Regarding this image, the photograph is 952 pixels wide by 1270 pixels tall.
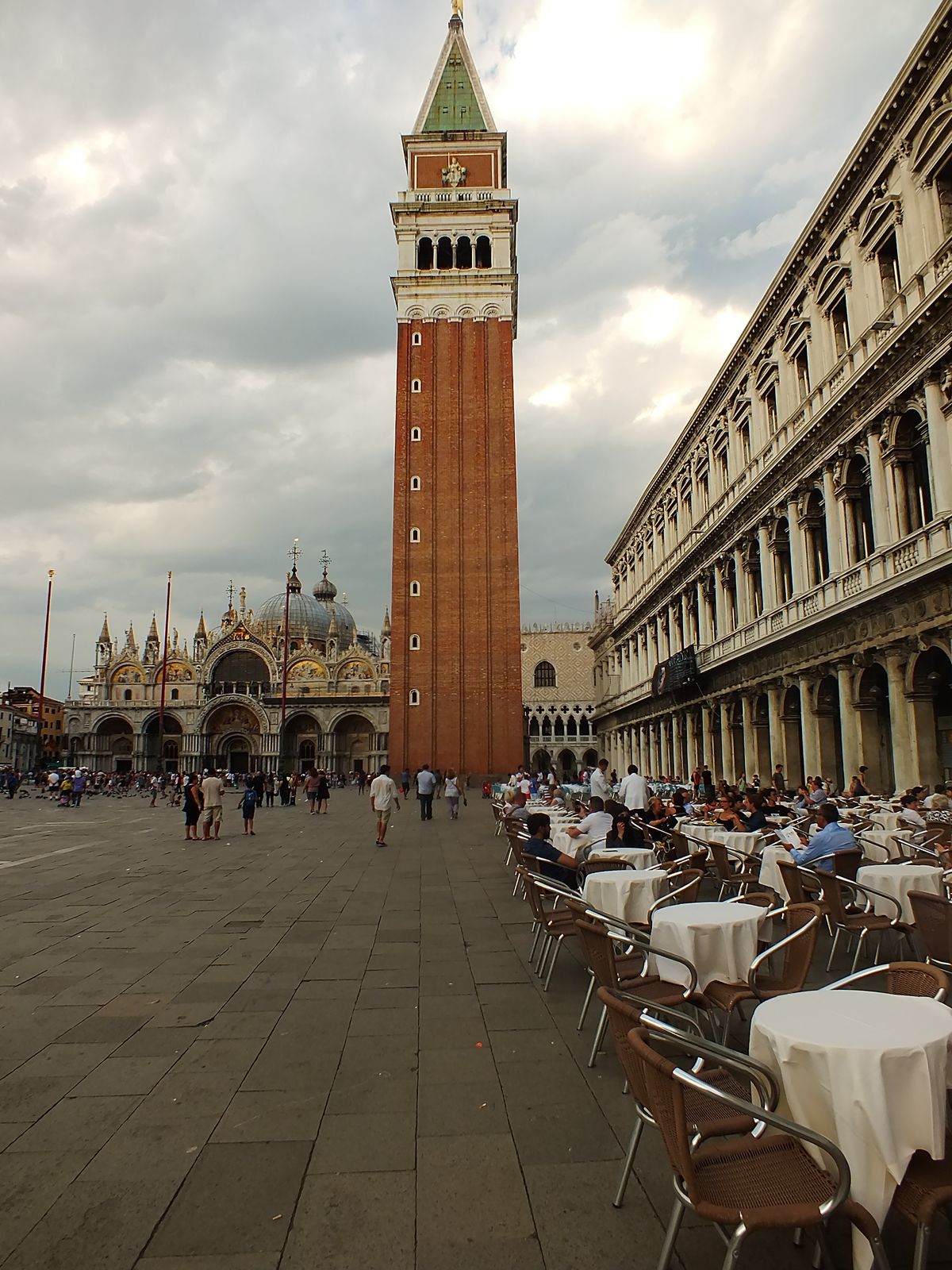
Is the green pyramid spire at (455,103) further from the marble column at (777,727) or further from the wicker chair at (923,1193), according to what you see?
the wicker chair at (923,1193)

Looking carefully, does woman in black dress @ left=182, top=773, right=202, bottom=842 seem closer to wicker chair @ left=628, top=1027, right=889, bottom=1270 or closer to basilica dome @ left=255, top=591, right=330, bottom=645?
wicker chair @ left=628, top=1027, right=889, bottom=1270

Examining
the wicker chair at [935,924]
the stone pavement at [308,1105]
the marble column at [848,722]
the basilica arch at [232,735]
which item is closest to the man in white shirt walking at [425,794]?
the marble column at [848,722]

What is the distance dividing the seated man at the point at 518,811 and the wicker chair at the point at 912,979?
29.7ft

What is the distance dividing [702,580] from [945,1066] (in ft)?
94.6

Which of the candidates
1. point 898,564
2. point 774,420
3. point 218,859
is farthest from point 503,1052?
point 774,420

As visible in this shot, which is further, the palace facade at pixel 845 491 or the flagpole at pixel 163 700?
the flagpole at pixel 163 700

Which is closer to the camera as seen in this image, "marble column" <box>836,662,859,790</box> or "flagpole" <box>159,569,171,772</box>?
"marble column" <box>836,662,859,790</box>

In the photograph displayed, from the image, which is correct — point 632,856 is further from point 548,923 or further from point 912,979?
point 912,979

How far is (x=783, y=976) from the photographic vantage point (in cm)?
465

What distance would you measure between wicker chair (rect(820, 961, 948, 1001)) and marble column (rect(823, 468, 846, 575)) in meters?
16.8

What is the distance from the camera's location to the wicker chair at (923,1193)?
2521 mm

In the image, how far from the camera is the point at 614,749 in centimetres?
5234

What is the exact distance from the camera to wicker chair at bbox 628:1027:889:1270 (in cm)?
246

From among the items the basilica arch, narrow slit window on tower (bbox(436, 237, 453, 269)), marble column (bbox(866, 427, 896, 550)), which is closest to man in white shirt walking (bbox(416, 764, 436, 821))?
marble column (bbox(866, 427, 896, 550))
